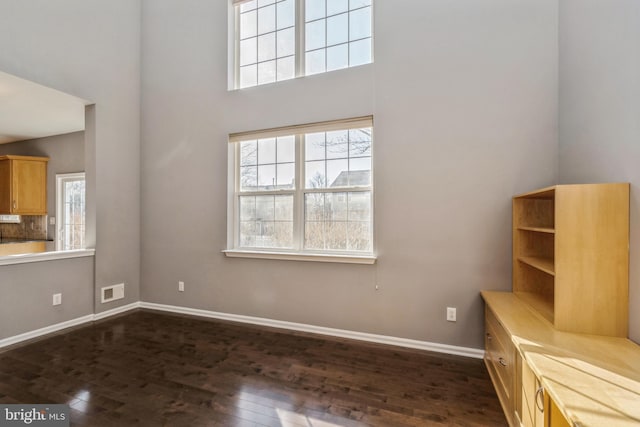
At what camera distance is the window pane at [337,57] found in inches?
128

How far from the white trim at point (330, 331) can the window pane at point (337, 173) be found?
1.53m

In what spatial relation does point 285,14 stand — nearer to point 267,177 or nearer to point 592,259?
point 267,177

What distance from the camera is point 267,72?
363 centimetres

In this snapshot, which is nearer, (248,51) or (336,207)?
(336,207)

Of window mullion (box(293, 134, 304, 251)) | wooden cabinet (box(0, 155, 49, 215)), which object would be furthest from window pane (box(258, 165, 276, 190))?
wooden cabinet (box(0, 155, 49, 215))

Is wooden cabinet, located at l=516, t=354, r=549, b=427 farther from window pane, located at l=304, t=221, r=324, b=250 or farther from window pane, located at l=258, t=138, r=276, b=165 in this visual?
window pane, located at l=258, t=138, r=276, b=165

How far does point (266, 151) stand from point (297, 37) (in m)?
1.32

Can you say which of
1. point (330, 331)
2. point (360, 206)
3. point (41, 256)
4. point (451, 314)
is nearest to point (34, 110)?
point (41, 256)

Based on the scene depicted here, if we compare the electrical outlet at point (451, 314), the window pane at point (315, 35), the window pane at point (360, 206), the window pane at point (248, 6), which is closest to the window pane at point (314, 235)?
the window pane at point (360, 206)

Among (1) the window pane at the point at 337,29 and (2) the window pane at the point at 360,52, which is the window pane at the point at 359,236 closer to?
(2) the window pane at the point at 360,52

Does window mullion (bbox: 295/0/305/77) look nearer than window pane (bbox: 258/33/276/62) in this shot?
Yes

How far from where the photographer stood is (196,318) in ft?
12.2

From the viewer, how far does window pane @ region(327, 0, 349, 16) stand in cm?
327

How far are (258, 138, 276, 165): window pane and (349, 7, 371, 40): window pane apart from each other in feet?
4.64
